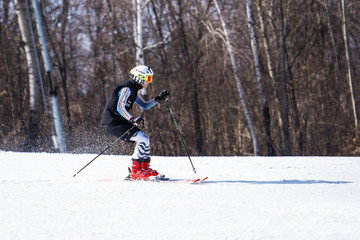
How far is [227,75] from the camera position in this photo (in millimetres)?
19578

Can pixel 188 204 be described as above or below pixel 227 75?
below

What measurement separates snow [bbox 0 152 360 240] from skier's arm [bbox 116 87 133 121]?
904 mm

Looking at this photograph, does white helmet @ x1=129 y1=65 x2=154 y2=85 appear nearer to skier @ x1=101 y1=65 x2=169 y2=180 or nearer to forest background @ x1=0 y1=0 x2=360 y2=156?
skier @ x1=101 y1=65 x2=169 y2=180

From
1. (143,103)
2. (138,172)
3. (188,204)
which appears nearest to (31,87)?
(143,103)

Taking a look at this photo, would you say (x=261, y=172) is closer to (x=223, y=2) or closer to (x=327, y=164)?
(x=327, y=164)

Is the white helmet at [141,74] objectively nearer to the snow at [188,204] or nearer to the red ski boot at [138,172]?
the red ski boot at [138,172]

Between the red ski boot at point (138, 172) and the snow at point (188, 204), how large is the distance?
222mm

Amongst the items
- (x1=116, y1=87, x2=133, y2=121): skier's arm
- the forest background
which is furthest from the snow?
the forest background

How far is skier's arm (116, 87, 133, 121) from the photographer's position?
6.03 m

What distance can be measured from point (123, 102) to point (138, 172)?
98 centimetres

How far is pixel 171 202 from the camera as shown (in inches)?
180

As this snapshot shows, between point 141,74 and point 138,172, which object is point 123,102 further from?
point 138,172

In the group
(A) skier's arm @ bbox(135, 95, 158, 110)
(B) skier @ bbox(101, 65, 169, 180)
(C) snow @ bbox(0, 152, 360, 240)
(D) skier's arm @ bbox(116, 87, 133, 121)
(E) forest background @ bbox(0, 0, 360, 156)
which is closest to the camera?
(C) snow @ bbox(0, 152, 360, 240)

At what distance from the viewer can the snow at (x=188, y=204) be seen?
11.8 ft
